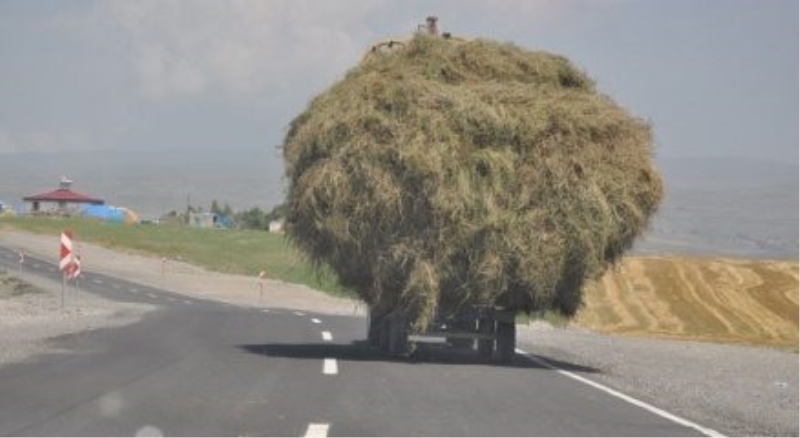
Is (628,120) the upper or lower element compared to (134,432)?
upper

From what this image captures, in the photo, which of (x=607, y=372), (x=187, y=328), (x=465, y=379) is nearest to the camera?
(x=465, y=379)

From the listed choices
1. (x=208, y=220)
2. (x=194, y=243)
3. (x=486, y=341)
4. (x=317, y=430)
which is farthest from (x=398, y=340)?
(x=208, y=220)

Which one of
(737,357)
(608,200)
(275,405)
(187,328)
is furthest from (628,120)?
(187,328)

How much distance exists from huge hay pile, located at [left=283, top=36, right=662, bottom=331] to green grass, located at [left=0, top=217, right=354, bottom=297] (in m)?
45.0

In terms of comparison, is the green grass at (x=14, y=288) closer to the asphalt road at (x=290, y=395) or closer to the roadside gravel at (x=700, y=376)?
the roadside gravel at (x=700, y=376)

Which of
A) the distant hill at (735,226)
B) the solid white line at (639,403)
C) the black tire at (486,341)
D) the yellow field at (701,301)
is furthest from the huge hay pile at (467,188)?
the distant hill at (735,226)

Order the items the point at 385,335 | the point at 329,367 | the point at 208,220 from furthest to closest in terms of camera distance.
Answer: the point at 208,220 < the point at 385,335 < the point at 329,367

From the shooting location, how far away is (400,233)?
16.4 metres

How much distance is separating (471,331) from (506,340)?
0.56 metres

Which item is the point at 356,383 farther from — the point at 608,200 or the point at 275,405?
the point at 608,200

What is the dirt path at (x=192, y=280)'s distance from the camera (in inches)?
2064

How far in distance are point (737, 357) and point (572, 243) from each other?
1015 cm

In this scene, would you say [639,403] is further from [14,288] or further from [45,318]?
[14,288]

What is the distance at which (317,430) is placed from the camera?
9930 mm
